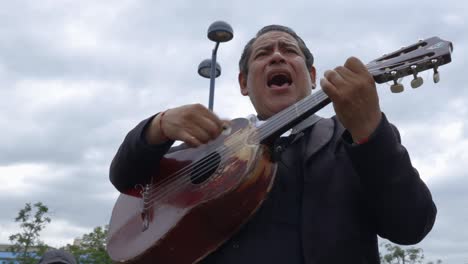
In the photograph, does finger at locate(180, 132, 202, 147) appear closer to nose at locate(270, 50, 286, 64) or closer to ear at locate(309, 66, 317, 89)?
nose at locate(270, 50, 286, 64)

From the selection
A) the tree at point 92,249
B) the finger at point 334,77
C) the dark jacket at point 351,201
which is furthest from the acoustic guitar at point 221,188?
the tree at point 92,249

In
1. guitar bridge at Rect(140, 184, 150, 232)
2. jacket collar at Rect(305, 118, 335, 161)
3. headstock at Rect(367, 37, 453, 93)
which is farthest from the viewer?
guitar bridge at Rect(140, 184, 150, 232)

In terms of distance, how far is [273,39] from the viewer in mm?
2807

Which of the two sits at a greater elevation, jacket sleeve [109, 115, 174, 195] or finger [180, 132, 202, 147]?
jacket sleeve [109, 115, 174, 195]

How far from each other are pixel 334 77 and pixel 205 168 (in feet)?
2.71

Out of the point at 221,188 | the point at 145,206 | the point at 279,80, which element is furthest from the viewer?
the point at 279,80

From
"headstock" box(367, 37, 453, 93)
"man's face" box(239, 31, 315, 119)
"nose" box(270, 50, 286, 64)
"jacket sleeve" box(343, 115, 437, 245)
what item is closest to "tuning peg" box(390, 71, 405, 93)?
"headstock" box(367, 37, 453, 93)

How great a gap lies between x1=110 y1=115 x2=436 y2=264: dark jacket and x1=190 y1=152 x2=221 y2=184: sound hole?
0.32 m

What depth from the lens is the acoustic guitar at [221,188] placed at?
2.12 metres

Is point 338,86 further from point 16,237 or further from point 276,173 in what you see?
point 16,237

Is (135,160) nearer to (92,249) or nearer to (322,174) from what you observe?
(322,174)

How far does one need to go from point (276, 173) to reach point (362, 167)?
44 cm

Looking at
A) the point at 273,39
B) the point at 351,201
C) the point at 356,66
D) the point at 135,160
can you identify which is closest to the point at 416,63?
the point at 356,66

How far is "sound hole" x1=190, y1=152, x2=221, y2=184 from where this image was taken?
7.87ft
